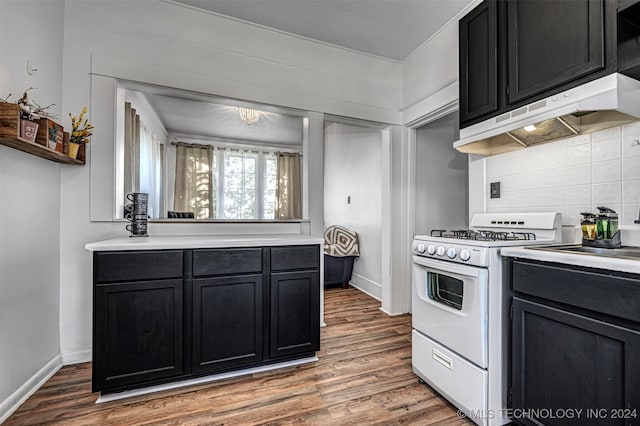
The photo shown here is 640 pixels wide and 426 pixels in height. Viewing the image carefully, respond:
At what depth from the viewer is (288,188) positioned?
2764 mm

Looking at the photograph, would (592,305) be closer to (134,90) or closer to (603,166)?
(603,166)

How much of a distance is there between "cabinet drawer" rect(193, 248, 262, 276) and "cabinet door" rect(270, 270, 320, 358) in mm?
165

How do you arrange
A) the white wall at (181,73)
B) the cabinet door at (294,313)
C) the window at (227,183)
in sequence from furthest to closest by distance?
the window at (227,183)
the white wall at (181,73)
the cabinet door at (294,313)

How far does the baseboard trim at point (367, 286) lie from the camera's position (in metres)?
3.75

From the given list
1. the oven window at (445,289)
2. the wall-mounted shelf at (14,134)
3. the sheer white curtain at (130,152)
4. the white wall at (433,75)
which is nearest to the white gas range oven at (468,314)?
the oven window at (445,289)

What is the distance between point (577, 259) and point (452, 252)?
1.79 feet

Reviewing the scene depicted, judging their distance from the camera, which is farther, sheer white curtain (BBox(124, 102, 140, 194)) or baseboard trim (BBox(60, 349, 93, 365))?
sheer white curtain (BBox(124, 102, 140, 194))

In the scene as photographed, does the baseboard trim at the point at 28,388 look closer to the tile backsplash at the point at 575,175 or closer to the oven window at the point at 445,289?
the oven window at the point at 445,289

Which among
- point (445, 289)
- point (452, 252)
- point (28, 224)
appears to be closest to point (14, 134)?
point (28, 224)

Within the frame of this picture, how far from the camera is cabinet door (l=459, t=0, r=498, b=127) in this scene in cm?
191

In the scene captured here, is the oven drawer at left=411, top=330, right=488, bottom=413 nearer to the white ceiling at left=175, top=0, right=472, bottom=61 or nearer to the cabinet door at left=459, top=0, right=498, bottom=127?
the cabinet door at left=459, top=0, right=498, bottom=127

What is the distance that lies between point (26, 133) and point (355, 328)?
2706mm

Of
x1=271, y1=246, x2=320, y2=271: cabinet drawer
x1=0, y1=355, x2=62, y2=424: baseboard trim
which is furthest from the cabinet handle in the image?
x1=0, y1=355, x2=62, y2=424: baseboard trim

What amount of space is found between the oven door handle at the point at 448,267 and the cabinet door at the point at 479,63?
1026mm
